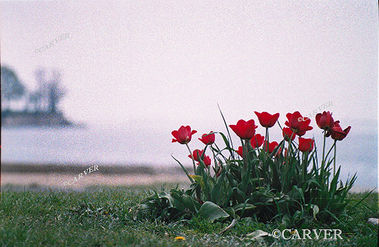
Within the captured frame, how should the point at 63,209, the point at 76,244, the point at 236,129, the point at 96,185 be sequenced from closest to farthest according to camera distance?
the point at 76,244 < the point at 236,129 < the point at 63,209 < the point at 96,185

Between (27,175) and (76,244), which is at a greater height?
(27,175)

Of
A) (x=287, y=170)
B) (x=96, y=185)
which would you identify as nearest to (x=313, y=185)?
(x=287, y=170)

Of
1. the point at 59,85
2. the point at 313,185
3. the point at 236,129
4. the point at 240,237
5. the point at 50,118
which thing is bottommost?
the point at 240,237

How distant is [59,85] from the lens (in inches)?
170

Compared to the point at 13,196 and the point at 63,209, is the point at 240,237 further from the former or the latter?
the point at 13,196

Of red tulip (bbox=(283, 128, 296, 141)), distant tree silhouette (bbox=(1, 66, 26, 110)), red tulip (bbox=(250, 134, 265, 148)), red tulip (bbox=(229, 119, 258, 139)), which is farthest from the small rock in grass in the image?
distant tree silhouette (bbox=(1, 66, 26, 110))

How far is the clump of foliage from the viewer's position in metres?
2.52

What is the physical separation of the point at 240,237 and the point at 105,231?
73 cm

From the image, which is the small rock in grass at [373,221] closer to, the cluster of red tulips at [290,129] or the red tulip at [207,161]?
the cluster of red tulips at [290,129]

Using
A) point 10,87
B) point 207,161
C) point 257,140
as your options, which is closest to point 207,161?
point 207,161

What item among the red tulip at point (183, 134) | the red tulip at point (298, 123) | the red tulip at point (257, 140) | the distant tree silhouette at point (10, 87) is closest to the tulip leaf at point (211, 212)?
the red tulip at point (183, 134)

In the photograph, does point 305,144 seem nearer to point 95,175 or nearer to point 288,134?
point 288,134

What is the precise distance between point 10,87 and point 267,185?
11.0ft

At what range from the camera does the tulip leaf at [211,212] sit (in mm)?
2431
